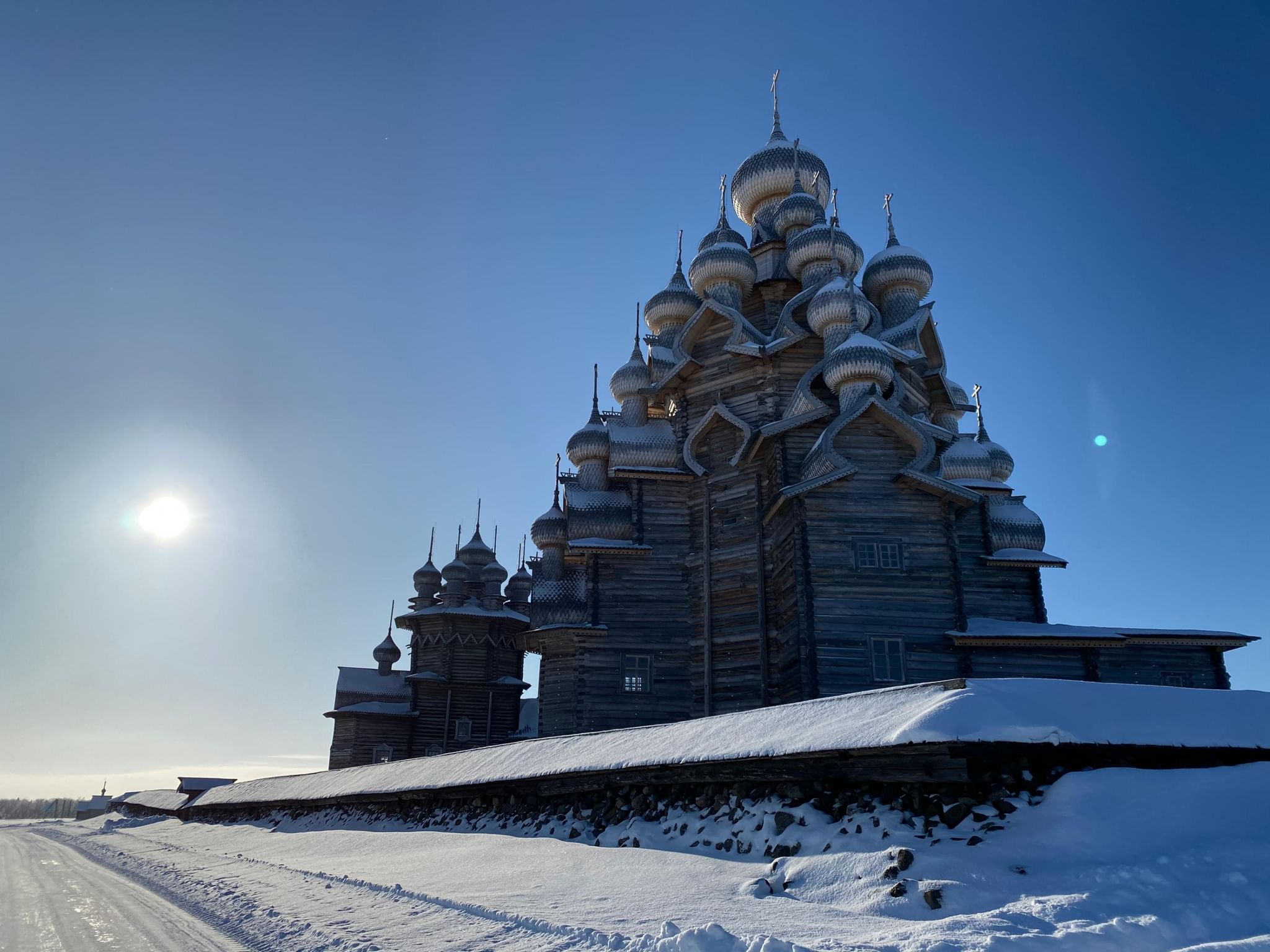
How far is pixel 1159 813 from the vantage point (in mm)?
6809

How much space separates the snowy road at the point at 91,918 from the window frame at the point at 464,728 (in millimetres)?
24821

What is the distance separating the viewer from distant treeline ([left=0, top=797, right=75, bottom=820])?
119 metres

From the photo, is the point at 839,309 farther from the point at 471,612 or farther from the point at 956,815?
the point at 471,612

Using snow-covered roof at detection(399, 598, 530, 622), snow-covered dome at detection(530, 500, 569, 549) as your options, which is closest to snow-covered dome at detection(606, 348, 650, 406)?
snow-covered dome at detection(530, 500, 569, 549)

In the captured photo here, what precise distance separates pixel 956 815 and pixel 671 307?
22.3 m

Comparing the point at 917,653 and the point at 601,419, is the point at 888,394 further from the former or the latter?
the point at 601,419

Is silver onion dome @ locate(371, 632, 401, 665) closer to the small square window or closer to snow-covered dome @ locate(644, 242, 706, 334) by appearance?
snow-covered dome @ locate(644, 242, 706, 334)

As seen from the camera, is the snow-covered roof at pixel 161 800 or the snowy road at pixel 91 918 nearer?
the snowy road at pixel 91 918

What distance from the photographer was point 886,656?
723 inches

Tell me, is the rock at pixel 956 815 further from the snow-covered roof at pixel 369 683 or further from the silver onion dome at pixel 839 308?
the snow-covered roof at pixel 369 683

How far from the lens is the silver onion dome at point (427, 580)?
45250 millimetres

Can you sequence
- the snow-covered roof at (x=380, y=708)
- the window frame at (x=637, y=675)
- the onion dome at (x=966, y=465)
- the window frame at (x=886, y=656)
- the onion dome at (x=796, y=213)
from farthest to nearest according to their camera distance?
1. the snow-covered roof at (x=380, y=708)
2. the onion dome at (x=796, y=213)
3. the onion dome at (x=966, y=465)
4. the window frame at (x=637, y=675)
5. the window frame at (x=886, y=656)

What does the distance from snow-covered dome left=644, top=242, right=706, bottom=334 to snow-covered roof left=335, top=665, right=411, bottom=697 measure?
23.7m

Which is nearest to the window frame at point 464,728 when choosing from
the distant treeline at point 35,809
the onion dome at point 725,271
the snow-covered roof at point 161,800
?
the snow-covered roof at point 161,800
